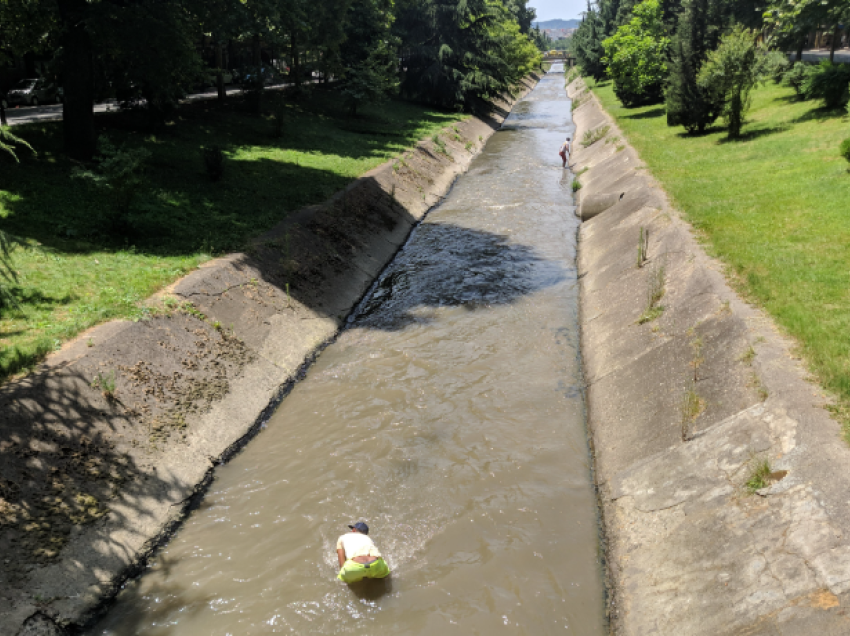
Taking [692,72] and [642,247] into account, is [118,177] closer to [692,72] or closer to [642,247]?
[642,247]

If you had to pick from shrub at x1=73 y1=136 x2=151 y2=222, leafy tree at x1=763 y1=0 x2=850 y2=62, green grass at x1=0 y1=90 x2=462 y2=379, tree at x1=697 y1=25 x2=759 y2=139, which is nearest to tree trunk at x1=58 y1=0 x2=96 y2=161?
green grass at x1=0 y1=90 x2=462 y2=379

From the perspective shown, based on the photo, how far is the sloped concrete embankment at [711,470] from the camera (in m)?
6.26

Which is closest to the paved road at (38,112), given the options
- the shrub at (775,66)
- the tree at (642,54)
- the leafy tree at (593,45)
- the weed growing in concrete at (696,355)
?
the weed growing in concrete at (696,355)

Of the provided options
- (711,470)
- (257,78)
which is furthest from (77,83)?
(711,470)

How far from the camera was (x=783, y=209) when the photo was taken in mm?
16031

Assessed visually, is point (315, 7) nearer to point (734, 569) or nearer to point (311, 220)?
point (311, 220)

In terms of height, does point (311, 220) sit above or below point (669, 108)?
below

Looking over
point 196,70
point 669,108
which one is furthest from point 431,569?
point 669,108

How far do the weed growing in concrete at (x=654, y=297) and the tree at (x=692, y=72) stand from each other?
1853 cm

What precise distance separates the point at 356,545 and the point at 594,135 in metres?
36.4

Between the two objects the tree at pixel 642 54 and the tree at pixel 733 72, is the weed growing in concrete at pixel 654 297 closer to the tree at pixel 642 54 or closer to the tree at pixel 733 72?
the tree at pixel 733 72

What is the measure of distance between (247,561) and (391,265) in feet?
43.7

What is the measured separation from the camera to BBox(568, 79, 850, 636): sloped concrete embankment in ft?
20.5

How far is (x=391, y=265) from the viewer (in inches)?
815
